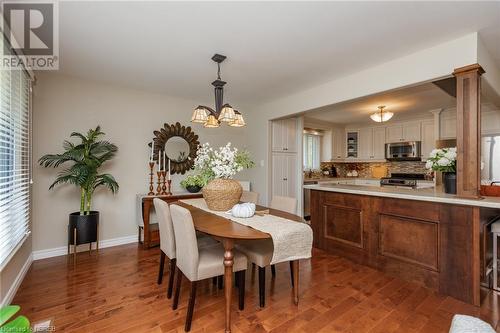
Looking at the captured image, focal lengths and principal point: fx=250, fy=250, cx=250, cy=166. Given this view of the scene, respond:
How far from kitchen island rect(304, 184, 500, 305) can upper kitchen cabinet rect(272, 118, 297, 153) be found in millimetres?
1641

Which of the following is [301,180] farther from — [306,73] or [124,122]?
[124,122]

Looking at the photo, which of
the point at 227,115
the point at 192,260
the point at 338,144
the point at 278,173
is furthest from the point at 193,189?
the point at 338,144

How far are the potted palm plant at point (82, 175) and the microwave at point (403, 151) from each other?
217 inches

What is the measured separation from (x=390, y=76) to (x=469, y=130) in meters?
0.92

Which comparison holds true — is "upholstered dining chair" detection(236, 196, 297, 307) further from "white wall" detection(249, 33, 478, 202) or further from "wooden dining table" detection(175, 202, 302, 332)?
"white wall" detection(249, 33, 478, 202)

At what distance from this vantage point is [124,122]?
3.69 m

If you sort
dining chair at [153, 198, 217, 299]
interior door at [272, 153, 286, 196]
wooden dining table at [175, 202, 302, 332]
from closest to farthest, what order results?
wooden dining table at [175, 202, 302, 332] < dining chair at [153, 198, 217, 299] < interior door at [272, 153, 286, 196]

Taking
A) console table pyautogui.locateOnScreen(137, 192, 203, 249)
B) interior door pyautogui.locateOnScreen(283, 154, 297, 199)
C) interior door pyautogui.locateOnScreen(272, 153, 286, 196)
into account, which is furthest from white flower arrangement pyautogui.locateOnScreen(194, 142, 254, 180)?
interior door pyautogui.locateOnScreen(283, 154, 297, 199)

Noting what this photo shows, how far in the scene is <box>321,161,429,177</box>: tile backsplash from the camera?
568 centimetres

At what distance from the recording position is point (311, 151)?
6336 mm

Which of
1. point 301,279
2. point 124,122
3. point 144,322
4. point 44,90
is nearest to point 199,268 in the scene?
point 144,322

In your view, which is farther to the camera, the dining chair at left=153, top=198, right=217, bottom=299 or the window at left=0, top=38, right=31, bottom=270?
the dining chair at left=153, top=198, right=217, bottom=299

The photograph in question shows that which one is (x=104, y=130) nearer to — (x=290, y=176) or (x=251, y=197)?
(x=251, y=197)

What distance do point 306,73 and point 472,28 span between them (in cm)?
153
